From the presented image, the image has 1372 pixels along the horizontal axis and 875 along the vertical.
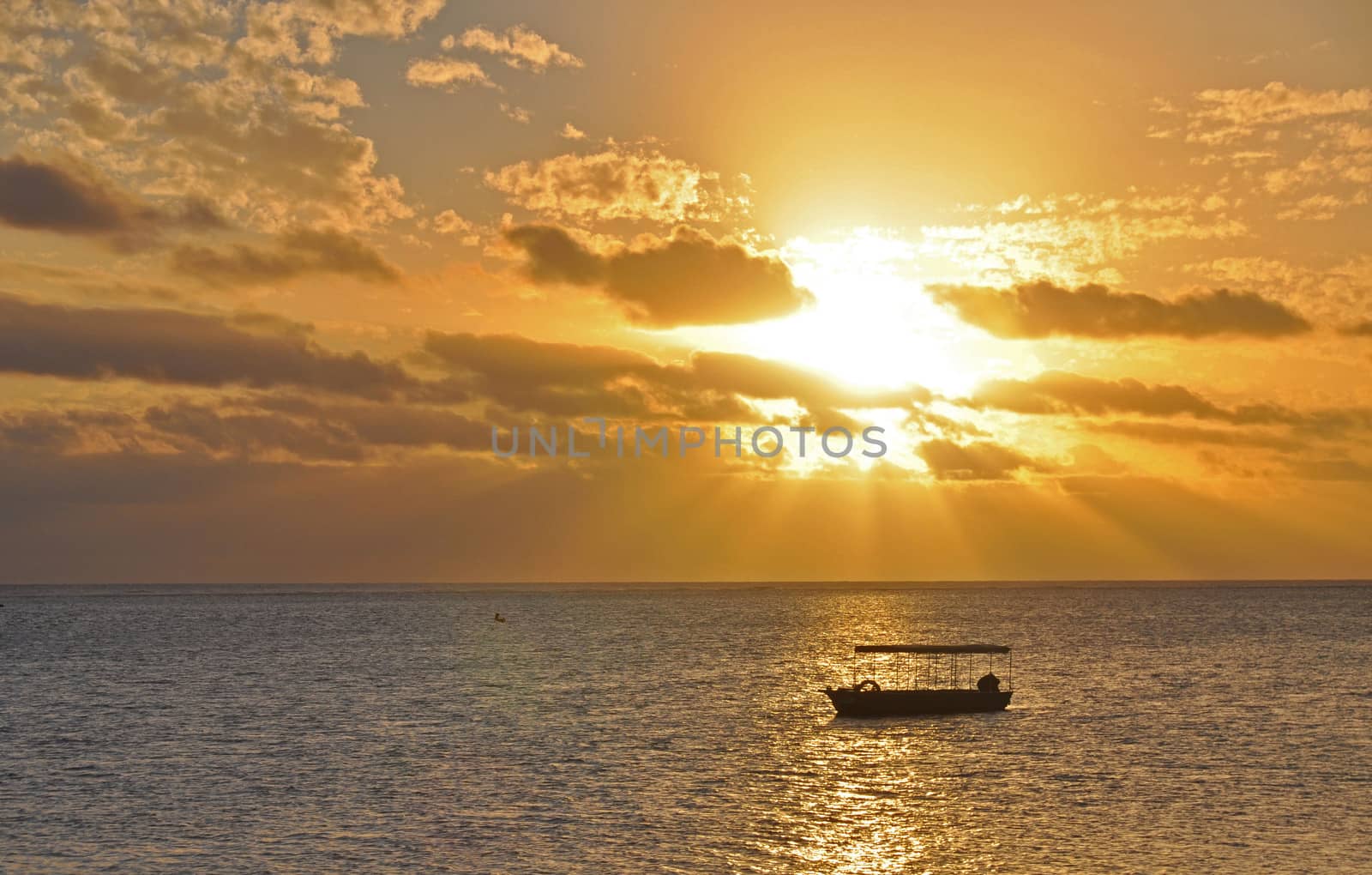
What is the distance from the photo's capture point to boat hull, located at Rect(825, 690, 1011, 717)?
3730 inches

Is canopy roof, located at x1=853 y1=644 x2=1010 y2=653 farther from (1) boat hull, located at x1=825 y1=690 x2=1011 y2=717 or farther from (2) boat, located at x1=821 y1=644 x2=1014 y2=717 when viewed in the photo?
(1) boat hull, located at x1=825 y1=690 x2=1011 y2=717

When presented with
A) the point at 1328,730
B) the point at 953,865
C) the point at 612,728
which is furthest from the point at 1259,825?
the point at 612,728

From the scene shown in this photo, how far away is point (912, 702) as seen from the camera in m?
95.9

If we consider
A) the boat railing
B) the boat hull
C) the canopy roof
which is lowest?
the boat railing

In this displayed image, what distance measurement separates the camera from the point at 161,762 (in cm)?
7312

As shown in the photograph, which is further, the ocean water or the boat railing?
the boat railing

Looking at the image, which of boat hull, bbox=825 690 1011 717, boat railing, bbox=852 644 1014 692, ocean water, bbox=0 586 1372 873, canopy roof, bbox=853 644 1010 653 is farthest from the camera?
boat railing, bbox=852 644 1014 692

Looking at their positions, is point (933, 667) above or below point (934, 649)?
below

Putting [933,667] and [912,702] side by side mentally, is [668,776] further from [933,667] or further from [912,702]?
[933,667]

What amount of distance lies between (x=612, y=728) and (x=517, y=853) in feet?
117

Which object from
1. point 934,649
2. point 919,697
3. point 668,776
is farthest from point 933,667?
point 668,776

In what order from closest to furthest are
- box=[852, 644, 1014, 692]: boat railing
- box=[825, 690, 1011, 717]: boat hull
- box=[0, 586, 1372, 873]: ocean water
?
box=[0, 586, 1372, 873]: ocean water, box=[825, 690, 1011, 717]: boat hull, box=[852, 644, 1014, 692]: boat railing

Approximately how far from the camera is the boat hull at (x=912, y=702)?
311 ft

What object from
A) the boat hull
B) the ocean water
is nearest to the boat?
the boat hull
